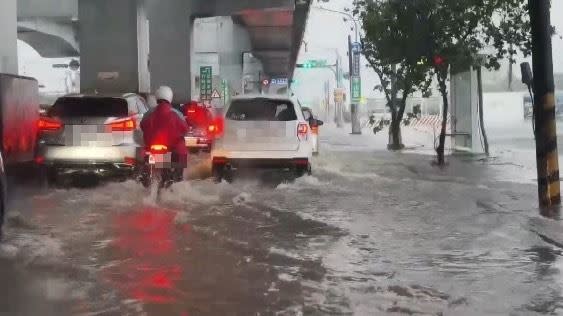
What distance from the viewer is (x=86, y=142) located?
13.2 meters

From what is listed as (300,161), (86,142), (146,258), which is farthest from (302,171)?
(146,258)

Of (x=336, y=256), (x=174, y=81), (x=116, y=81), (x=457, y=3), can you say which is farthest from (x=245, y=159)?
(x=174, y=81)

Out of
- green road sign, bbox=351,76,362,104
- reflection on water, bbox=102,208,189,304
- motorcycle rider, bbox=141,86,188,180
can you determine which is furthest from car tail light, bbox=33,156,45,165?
green road sign, bbox=351,76,362,104

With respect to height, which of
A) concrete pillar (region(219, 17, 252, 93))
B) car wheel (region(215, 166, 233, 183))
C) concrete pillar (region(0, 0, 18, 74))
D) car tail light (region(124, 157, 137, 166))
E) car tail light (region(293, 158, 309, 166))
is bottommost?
car wheel (region(215, 166, 233, 183))

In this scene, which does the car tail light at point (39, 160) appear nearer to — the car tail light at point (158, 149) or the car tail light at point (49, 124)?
the car tail light at point (49, 124)

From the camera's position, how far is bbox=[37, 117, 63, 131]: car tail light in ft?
43.5

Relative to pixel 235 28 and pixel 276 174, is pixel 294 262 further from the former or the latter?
pixel 235 28

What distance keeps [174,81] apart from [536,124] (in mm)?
21548

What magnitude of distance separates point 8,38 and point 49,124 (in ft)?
7.37

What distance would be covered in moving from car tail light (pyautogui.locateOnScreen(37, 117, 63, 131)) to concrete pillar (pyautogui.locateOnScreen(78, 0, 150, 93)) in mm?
13636

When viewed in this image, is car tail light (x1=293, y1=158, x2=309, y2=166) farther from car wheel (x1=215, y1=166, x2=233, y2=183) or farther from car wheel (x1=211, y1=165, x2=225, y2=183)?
car wheel (x1=211, y1=165, x2=225, y2=183)

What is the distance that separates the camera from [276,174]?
15945 millimetres

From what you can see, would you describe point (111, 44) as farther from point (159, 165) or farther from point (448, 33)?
point (159, 165)

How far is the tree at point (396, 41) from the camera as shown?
20.1 meters
